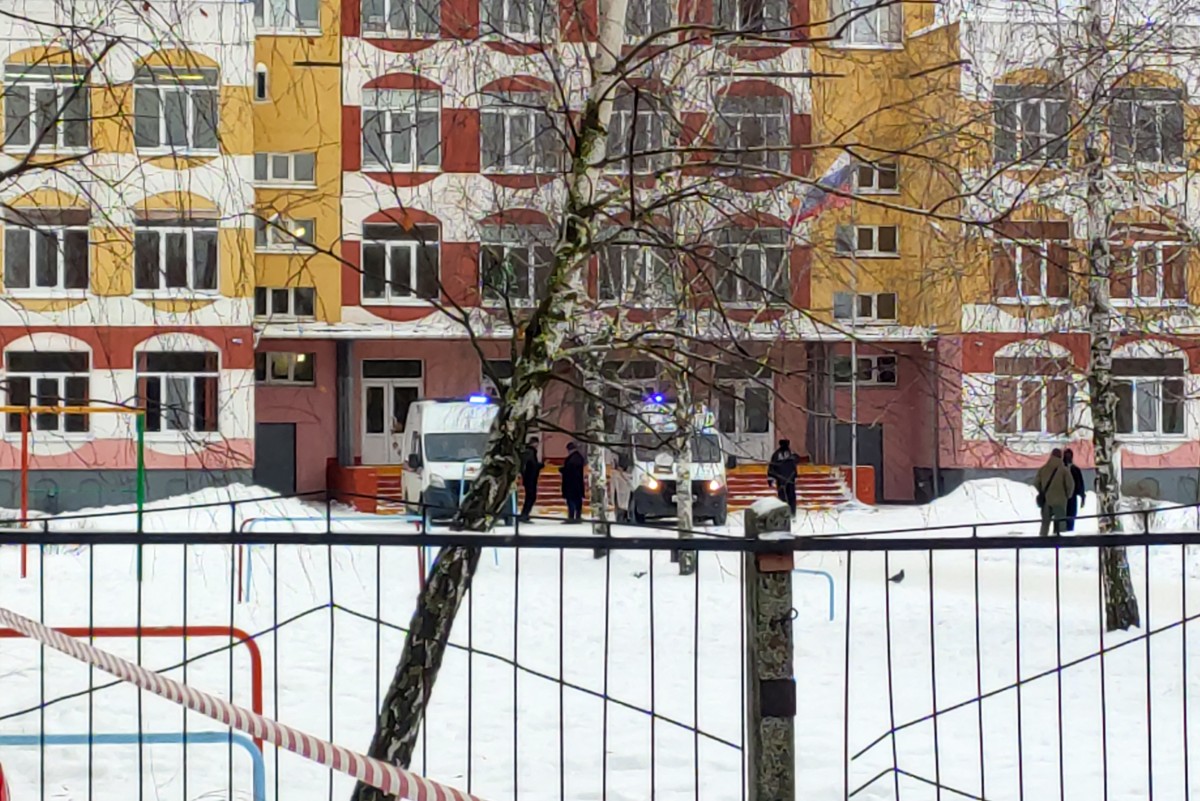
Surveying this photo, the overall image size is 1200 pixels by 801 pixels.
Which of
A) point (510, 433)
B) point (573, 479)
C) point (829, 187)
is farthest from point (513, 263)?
point (573, 479)

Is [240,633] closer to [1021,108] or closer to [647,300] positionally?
[1021,108]

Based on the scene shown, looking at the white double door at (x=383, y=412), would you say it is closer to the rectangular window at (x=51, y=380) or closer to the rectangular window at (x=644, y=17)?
the rectangular window at (x=51, y=380)

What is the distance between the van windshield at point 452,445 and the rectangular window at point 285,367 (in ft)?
35.8

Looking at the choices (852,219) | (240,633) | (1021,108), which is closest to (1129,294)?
(1021,108)

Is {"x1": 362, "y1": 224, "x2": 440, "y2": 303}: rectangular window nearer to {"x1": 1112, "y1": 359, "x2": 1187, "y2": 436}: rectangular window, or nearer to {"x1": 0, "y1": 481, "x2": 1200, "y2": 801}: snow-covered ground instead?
{"x1": 0, "y1": 481, "x2": 1200, "y2": 801}: snow-covered ground

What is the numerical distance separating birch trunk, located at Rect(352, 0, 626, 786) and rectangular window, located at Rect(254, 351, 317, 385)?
34.8 metres

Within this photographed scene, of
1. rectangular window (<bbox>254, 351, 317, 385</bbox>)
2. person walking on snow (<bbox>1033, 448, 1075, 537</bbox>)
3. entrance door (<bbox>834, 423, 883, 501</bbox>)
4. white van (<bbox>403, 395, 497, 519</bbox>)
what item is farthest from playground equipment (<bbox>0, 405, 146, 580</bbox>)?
entrance door (<bbox>834, 423, 883, 501</bbox>)

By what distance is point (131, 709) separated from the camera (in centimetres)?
940

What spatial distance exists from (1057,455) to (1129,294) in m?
6.09

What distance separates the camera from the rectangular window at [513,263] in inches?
268

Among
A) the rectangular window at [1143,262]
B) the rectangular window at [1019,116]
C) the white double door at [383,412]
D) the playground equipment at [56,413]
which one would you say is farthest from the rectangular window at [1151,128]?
the white double door at [383,412]

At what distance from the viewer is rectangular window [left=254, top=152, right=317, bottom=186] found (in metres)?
37.0

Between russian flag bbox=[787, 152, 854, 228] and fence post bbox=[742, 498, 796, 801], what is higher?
russian flag bbox=[787, 152, 854, 228]

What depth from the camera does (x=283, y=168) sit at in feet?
123
